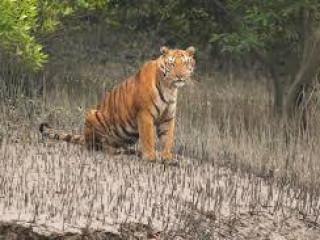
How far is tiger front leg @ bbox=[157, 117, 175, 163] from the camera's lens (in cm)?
978

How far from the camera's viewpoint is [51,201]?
27.1ft

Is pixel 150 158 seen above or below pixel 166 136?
below

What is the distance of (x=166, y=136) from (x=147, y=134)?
32 cm

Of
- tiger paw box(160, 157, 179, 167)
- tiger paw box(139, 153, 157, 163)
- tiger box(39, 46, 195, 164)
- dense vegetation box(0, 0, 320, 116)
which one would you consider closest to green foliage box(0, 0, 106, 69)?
dense vegetation box(0, 0, 320, 116)

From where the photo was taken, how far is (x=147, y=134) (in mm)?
9594

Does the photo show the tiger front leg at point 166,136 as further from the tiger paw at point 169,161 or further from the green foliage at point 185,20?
the green foliage at point 185,20

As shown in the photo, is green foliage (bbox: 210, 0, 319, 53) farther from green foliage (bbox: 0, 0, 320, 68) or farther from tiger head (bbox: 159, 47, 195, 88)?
tiger head (bbox: 159, 47, 195, 88)

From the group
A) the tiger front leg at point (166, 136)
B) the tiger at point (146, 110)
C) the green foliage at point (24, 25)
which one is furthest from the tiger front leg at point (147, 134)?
the green foliage at point (24, 25)

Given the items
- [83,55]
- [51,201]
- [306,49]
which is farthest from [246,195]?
[83,55]

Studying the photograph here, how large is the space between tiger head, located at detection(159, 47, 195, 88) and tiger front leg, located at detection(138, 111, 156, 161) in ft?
1.42

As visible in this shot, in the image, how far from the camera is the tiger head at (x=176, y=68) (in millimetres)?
9500

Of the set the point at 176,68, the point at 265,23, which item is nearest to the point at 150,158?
the point at 176,68

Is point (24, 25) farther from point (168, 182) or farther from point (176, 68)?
point (168, 182)

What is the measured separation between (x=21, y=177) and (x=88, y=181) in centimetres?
67
